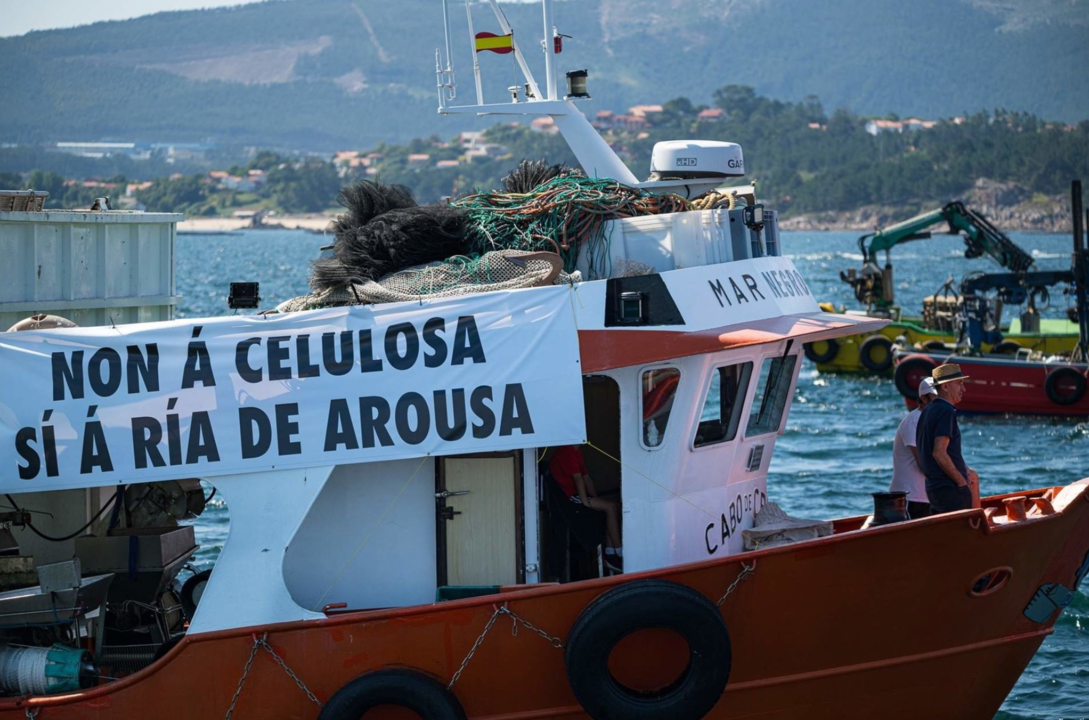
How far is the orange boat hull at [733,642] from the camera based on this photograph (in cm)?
761

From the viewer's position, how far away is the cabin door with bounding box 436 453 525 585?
317 inches

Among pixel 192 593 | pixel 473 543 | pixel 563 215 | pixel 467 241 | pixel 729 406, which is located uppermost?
pixel 563 215

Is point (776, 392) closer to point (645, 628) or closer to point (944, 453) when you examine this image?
point (944, 453)

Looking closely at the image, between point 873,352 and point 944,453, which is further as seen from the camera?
point 873,352

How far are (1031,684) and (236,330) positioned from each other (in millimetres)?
7546

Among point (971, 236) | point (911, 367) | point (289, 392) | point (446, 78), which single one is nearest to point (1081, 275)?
point (911, 367)

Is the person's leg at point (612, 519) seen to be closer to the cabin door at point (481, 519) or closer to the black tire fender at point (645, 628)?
the cabin door at point (481, 519)

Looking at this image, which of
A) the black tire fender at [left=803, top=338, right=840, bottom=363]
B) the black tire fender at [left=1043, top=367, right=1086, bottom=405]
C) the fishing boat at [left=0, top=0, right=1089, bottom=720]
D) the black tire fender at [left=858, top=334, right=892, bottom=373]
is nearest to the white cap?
the fishing boat at [left=0, top=0, right=1089, bottom=720]

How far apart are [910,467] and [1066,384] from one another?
18083mm

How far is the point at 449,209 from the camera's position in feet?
28.7

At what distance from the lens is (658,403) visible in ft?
26.8

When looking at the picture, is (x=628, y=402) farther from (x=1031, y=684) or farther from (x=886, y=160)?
(x=886, y=160)

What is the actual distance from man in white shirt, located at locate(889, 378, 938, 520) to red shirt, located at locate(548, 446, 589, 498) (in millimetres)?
2131

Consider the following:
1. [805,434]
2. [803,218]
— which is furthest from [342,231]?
[803,218]
